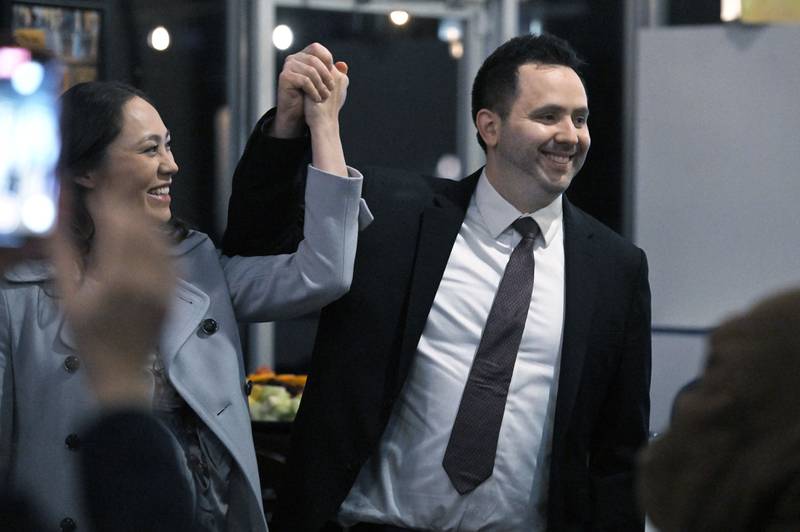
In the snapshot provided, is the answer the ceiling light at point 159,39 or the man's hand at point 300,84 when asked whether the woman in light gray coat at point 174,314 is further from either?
the ceiling light at point 159,39

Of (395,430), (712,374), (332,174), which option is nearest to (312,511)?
(395,430)

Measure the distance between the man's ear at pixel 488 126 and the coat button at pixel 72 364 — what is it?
3.47 feet

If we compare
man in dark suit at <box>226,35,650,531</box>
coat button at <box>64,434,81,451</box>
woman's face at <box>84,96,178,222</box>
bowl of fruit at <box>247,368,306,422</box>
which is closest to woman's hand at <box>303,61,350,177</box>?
man in dark suit at <box>226,35,650,531</box>

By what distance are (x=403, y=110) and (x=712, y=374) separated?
17.0ft

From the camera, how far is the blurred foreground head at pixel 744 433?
3.12 feet

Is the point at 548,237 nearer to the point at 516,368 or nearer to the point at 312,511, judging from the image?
the point at 516,368

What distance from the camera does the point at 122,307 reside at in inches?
49.3

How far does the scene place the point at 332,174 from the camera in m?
2.23

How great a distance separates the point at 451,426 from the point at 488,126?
0.69 m

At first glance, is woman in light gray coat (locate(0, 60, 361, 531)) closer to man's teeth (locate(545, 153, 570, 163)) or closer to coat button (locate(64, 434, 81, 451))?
coat button (locate(64, 434, 81, 451))

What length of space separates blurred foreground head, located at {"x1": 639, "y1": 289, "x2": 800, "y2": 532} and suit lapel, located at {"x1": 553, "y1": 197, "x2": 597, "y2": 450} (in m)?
1.34

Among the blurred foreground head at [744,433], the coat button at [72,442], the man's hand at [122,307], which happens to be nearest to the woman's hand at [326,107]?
the coat button at [72,442]

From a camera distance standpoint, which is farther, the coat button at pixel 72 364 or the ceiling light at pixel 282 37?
the ceiling light at pixel 282 37

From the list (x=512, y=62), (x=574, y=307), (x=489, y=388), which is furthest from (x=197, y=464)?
(x=512, y=62)
